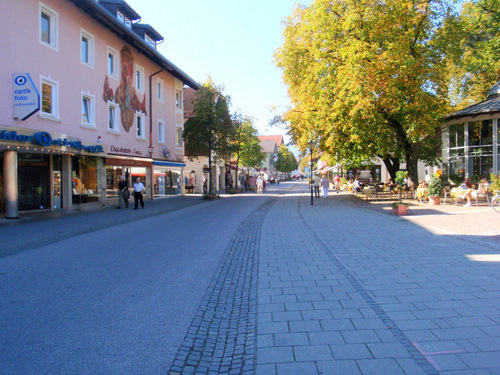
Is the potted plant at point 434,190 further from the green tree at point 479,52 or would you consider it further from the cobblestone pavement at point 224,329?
the cobblestone pavement at point 224,329

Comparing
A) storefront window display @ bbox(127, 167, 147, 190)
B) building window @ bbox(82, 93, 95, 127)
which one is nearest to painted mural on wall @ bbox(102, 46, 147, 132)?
building window @ bbox(82, 93, 95, 127)

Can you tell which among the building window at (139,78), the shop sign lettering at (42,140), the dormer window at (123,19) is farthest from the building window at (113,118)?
the dormer window at (123,19)

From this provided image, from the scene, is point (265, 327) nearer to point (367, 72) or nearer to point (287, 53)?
point (367, 72)

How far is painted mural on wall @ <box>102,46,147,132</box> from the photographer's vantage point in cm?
2280

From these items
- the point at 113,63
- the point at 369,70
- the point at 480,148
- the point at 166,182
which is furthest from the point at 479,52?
the point at 166,182

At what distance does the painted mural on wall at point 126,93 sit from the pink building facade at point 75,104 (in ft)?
0.20

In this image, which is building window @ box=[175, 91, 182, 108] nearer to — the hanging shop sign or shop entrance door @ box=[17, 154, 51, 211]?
shop entrance door @ box=[17, 154, 51, 211]

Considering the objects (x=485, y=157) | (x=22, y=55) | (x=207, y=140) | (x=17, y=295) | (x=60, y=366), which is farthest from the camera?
(x=207, y=140)

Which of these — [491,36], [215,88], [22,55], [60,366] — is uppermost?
[491,36]

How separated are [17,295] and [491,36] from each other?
114ft

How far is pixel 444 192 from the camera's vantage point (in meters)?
19.0

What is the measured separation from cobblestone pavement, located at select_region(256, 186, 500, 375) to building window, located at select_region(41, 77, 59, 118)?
12.5m

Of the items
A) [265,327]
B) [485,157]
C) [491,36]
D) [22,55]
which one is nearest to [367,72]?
[485,157]

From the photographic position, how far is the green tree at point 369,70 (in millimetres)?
17109
